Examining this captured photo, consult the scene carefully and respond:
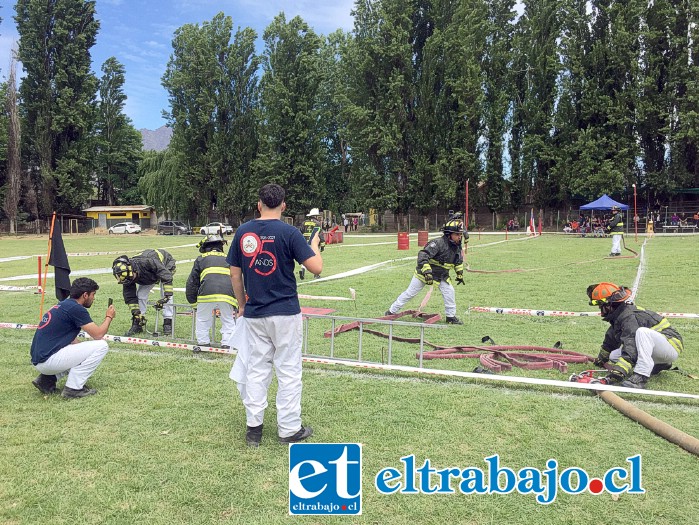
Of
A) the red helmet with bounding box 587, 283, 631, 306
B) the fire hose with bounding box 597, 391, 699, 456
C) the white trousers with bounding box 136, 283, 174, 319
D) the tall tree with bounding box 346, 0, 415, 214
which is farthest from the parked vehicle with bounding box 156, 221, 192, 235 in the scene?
the fire hose with bounding box 597, 391, 699, 456

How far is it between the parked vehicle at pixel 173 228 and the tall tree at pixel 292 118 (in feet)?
31.7

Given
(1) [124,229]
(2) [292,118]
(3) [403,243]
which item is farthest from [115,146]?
(3) [403,243]

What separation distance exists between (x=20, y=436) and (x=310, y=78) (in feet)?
170

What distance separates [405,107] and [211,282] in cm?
4316

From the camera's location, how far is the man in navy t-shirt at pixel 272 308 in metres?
4.10

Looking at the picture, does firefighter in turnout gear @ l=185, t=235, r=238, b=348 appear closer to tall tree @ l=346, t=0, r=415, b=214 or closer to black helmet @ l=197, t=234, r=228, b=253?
black helmet @ l=197, t=234, r=228, b=253

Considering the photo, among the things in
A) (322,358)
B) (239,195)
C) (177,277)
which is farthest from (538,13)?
(322,358)

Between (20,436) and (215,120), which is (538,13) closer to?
(215,120)

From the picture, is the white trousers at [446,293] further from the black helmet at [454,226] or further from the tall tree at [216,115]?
the tall tree at [216,115]

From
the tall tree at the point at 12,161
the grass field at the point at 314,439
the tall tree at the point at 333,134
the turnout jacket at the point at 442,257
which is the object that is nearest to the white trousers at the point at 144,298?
the grass field at the point at 314,439

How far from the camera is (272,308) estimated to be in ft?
13.4

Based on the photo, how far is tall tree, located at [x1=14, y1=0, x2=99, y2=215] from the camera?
52844 mm

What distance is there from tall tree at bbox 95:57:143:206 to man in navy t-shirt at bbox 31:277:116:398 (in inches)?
2539

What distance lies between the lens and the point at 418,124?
4631cm
